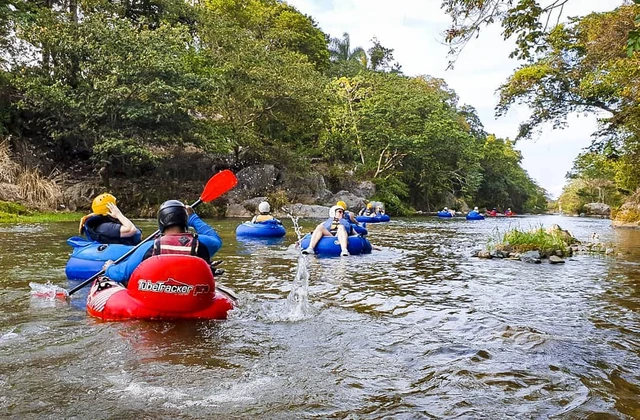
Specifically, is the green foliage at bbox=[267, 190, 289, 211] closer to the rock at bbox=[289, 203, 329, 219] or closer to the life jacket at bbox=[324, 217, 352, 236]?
the rock at bbox=[289, 203, 329, 219]

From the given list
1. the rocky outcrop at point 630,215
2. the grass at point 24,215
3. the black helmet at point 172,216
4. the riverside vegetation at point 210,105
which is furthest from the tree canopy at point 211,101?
the black helmet at point 172,216

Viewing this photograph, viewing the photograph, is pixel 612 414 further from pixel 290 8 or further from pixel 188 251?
pixel 290 8

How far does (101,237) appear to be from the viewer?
5781 millimetres

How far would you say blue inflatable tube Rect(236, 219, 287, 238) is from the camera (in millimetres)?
11625

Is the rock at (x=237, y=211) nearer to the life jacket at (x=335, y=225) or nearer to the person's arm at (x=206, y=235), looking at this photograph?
the life jacket at (x=335, y=225)

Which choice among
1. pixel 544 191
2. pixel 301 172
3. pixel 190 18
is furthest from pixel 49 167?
pixel 544 191

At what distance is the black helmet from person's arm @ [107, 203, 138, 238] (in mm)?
1672

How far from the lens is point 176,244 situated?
4.02 meters

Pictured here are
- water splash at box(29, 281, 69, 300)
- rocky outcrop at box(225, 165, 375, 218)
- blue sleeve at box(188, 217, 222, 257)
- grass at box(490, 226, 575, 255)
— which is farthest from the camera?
rocky outcrop at box(225, 165, 375, 218)

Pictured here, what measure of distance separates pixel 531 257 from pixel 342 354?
6123 mm

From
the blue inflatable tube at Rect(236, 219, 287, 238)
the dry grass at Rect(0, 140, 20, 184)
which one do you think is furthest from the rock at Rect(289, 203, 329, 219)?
the dry grass at Rect(0, 140, 20, 184)

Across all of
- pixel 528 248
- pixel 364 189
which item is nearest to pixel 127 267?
pixel 528 248

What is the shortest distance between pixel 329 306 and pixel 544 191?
218ft

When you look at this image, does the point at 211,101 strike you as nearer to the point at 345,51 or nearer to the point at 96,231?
the point at 96,231
